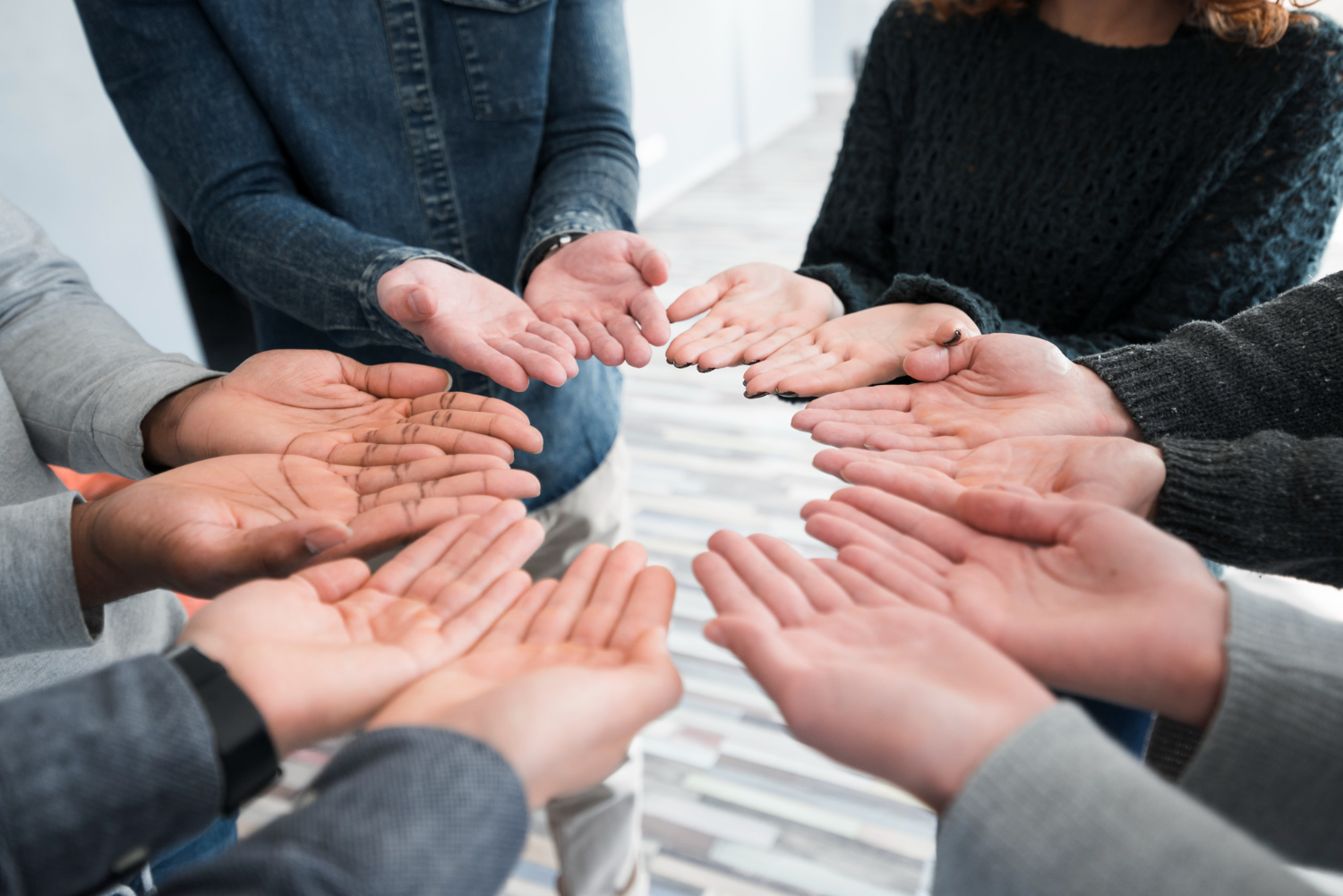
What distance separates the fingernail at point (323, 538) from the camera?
61cm

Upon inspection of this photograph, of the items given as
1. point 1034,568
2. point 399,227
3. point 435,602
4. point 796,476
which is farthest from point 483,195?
point 796,476

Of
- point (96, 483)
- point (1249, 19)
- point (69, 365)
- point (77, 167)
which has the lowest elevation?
point (96, 483)

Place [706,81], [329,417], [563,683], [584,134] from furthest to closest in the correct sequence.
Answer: [706,81], [584,134], [329,417], [563,683]

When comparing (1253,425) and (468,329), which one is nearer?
(1253,425)

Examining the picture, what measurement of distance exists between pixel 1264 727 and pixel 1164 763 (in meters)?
0.13

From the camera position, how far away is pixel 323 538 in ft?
2.02

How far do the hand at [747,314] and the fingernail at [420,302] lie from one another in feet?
0.86

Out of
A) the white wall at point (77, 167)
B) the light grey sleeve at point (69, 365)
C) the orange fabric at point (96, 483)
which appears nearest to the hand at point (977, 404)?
the light grey sleeve at point (69, 365)

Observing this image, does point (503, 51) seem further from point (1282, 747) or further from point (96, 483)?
point (1282, 747)

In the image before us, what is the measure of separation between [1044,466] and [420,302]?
2.08 ft

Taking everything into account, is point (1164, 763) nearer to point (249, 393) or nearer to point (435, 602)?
point (435, 602)

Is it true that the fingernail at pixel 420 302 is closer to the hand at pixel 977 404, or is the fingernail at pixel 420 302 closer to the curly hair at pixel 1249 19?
the hand at pixel 977 404

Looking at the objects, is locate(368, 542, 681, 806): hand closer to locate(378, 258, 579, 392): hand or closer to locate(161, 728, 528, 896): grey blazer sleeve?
locate(161, 728, 528, 896): grey blazer sleeve

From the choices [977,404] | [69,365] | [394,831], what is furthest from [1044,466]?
[69,365]
